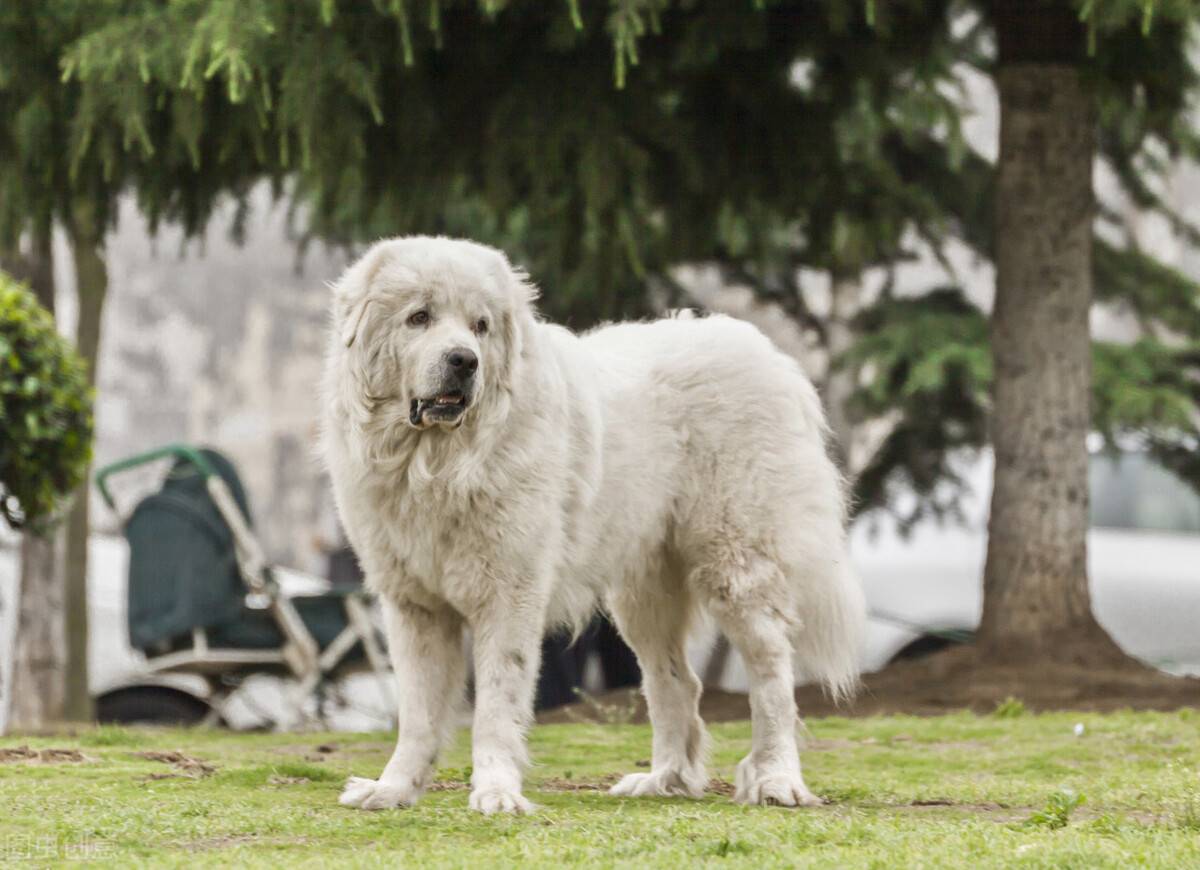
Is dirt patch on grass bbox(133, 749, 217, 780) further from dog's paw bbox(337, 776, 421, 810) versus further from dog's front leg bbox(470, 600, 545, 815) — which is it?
dog's front leg bbox(470, 600, 545, 815)

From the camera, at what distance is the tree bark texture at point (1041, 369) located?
8703 mm

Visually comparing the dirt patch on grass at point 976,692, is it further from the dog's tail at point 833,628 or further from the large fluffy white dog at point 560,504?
the large fluffy white dog at point 560,504

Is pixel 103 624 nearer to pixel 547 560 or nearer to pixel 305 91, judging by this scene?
pixel 305 91

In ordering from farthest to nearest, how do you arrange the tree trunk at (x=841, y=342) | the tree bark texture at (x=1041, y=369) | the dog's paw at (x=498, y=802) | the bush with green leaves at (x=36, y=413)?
the tree trunk at (x=841, y=342), the tree bark texture at (x=1041, y=369), the bush with green leaves at (x=36, y=413), the dog's paw at (x=498, y=802)

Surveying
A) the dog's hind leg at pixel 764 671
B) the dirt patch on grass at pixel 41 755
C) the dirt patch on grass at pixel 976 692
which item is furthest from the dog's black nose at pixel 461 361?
the dirt patch on grass at pixel 976 692

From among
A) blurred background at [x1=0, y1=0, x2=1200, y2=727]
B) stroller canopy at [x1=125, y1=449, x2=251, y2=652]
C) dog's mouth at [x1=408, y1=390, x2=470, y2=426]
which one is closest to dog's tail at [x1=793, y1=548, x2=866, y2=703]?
blurred background at [x1=0, y1=0, x2=1200, y2=727]

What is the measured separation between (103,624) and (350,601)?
193cm

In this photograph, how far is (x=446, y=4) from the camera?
7484mm

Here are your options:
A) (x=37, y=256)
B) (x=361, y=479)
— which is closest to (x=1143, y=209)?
(x=37, y=256)

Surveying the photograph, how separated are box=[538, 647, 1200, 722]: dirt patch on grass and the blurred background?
0.11 m

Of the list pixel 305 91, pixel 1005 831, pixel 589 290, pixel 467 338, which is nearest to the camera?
pixel 1005 831

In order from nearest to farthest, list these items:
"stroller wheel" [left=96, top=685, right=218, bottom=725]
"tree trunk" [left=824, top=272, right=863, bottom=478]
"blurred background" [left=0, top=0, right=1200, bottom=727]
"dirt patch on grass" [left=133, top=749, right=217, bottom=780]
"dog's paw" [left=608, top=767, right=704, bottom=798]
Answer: "dog's paw" [left=608, top=767, right=704, bottom=798] < "dirt patch on grass" [left=133, top=749, right=217, bottom=780] < "blurred background" [left=0, top=0, right=1200, bottom=727] < "stroller wheel" [left=96, top=685, right=218, bottom=725] < "tree trunk" [left=824, top=272, right=863, bottom=478]

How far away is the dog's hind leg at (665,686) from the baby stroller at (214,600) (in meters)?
4.63

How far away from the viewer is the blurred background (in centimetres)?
781
